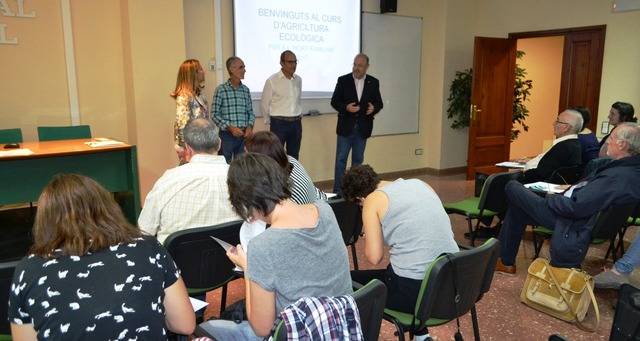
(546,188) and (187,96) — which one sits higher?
(187,96)

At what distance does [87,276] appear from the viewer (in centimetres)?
120

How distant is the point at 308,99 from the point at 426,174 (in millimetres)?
2366

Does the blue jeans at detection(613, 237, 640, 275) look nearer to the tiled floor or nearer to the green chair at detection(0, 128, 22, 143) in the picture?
the tiled floor

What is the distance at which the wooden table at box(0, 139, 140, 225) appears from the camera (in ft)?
11.1

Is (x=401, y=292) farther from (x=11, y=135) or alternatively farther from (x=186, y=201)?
(x=11, y=135)

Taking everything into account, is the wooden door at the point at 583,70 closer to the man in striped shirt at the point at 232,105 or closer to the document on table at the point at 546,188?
the document on table at the point at 546,188

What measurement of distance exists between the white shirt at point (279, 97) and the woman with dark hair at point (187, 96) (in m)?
0.94

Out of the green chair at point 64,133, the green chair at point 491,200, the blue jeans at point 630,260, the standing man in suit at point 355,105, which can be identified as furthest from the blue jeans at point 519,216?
the green chair at point 64,133

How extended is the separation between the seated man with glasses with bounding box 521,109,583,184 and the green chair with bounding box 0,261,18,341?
3486mm

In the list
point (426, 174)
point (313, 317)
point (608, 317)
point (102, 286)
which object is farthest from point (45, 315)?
point (426, 174)

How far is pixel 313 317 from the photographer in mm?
1221

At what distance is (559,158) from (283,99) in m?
2.78

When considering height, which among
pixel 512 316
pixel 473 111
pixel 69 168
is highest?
pixel 473 111

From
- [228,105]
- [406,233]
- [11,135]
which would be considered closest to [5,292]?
[406,233]
